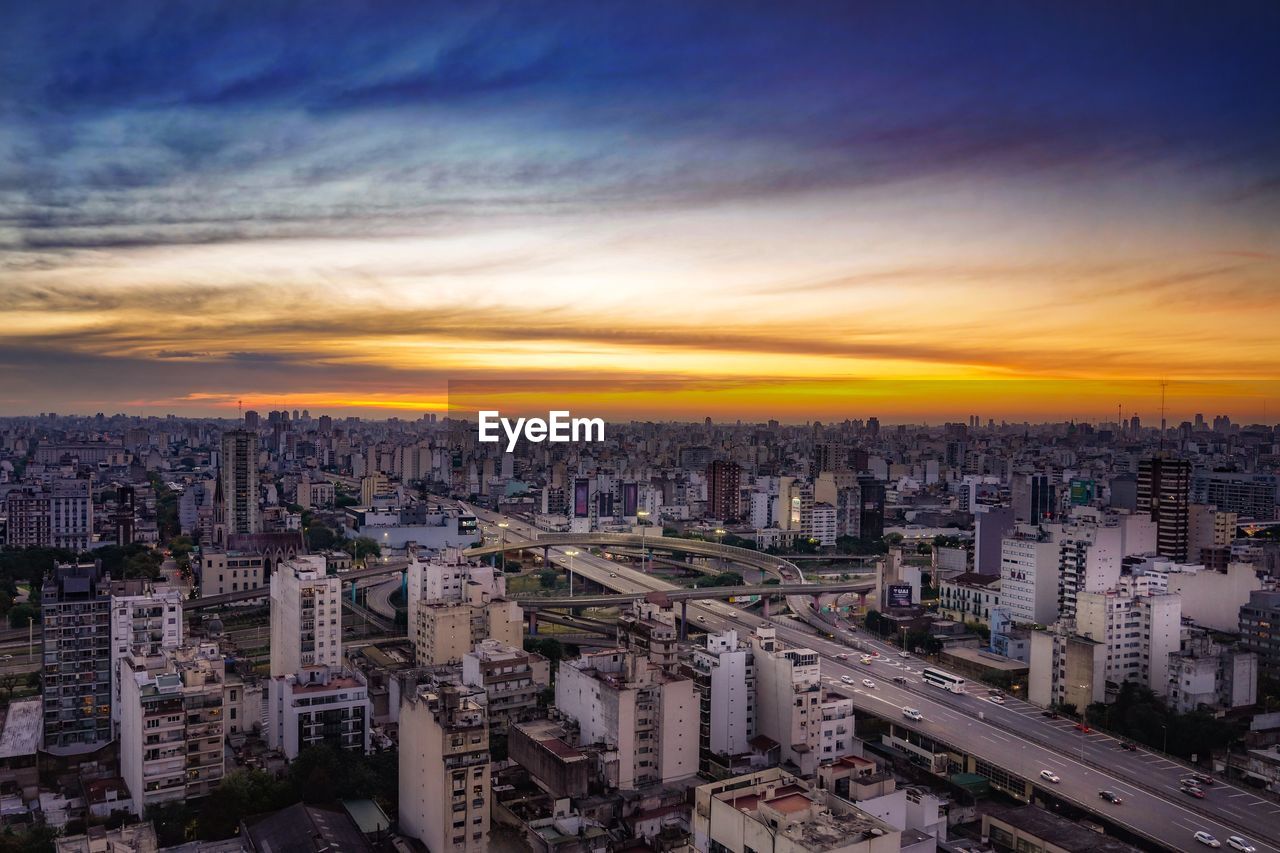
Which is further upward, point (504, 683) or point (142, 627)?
point (142, 627)

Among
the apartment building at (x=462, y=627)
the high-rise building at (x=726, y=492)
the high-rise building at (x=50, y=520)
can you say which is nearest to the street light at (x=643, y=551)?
the high-rise building at (x=726, y=492)

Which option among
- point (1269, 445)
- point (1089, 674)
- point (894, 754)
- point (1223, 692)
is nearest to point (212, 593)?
point (894, 754)

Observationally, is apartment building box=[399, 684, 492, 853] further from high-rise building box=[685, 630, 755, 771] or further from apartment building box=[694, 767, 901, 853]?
high-rise building box=[685, 630, 755, 771]

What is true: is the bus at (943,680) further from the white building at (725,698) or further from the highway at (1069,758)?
the white building at (725,698)

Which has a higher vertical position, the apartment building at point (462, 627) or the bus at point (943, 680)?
the apartment building at point (462, 627)

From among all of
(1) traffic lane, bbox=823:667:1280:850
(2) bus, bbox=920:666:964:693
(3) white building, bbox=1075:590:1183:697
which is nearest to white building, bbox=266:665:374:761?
(1) traffic lane, bbox=823:667:1280:850

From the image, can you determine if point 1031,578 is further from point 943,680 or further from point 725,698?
point 725,698

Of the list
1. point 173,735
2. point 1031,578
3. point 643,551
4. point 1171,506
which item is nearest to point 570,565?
point 643,551
